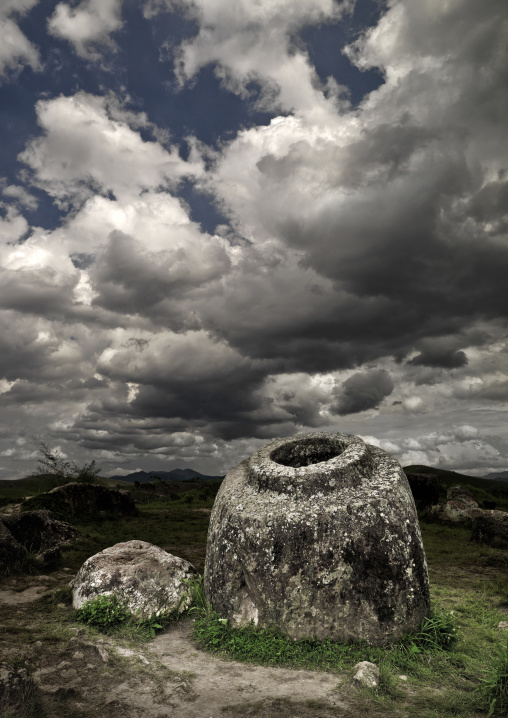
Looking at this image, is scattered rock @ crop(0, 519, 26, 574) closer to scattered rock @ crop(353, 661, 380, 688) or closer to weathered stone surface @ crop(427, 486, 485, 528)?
scattered rock @ crop(353, 661, 380, 688)

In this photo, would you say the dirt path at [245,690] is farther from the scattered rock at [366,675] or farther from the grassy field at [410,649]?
the scattered rock at [366,675]

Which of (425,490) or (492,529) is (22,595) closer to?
(492,529)

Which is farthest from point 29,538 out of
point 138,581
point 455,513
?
point 455,513

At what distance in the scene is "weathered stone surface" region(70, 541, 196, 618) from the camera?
9.38 m

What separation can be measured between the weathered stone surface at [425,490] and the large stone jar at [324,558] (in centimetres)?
2546

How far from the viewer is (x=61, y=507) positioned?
24844mm

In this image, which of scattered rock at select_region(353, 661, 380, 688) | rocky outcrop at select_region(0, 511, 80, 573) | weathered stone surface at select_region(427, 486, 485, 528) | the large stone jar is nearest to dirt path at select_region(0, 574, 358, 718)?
scattered rock at select_region(353, 661, 380, 688)

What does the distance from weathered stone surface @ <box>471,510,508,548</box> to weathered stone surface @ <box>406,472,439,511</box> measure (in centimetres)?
1139

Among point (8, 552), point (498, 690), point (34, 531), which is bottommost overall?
point (498, 690)

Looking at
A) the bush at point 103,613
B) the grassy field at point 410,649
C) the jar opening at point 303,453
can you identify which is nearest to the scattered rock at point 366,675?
the grassy field at point 410,649

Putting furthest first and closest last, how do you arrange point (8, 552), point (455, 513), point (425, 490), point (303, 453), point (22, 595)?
point (425, 490) → point (455, 513) → point (8, 552) → point (22, 595) → point (303, 453)

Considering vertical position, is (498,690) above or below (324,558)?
below

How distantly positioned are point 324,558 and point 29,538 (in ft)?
41.7

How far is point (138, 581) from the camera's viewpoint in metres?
9.69
